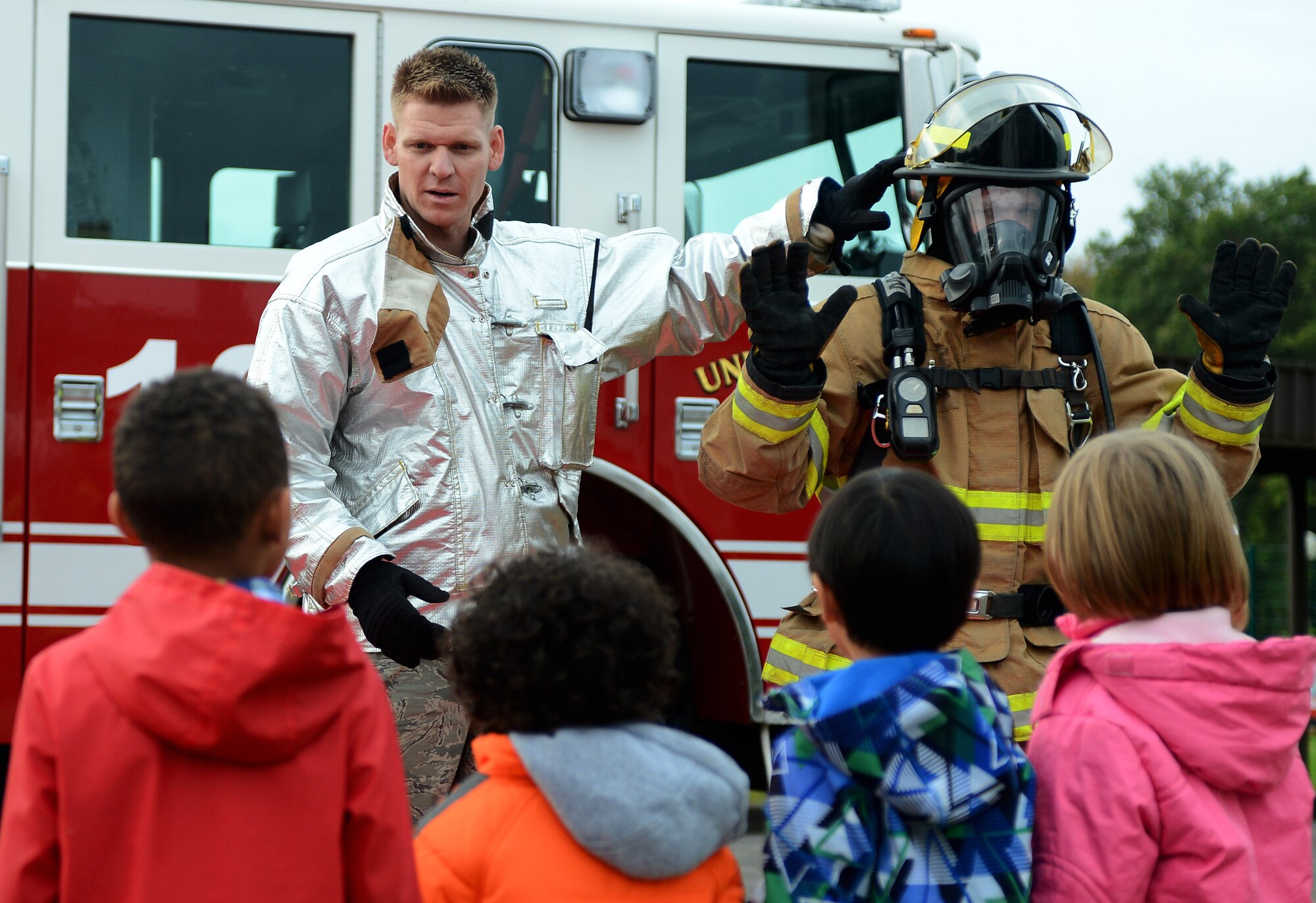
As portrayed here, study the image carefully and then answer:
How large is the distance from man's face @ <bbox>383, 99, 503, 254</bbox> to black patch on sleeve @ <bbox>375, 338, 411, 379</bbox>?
0.28m

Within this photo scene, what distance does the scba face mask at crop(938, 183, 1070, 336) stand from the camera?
248 centimetres

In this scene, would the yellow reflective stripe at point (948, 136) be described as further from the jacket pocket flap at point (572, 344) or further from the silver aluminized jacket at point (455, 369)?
the jacket pocket flap at point (572, 344)

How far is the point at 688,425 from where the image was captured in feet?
13.1

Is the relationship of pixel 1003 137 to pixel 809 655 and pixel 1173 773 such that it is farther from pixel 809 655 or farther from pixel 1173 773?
pixel 1173 773

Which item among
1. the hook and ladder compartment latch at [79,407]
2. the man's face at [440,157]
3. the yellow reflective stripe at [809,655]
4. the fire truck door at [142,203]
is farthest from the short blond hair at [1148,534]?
the hook and ladder compartment latch at [79,407]

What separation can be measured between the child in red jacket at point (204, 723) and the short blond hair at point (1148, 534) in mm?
951

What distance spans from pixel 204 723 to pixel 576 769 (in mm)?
406

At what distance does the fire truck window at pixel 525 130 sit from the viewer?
12.7 ft

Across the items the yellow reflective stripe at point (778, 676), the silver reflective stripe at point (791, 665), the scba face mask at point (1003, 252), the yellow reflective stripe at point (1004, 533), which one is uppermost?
the scba face mask at point (1003, 252)

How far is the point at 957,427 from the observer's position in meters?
2.49

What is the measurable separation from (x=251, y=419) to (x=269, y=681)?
0.30 metres

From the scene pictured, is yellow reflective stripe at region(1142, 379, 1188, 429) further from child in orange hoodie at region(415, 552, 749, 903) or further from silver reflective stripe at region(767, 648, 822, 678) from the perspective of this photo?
child in orange hoodie at region(415, 552, 749, 903)

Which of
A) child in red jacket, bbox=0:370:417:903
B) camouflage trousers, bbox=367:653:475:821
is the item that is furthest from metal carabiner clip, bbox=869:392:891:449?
child in red jacket, bbox=0:370:417:903

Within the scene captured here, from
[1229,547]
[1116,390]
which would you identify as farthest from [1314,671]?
[1116,390]
